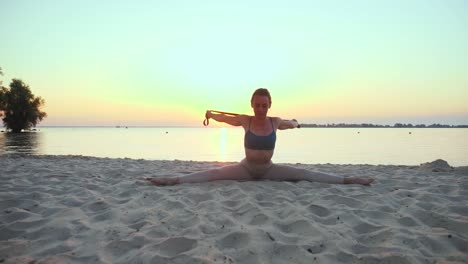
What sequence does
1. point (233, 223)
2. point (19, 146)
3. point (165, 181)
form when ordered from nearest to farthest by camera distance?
point (233, 223), point (165, 181), point (19, 146)

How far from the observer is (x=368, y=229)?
364 centimetres

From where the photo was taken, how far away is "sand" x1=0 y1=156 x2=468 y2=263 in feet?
9.98

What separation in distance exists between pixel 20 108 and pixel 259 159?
64070mm

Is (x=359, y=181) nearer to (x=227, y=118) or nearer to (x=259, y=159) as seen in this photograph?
(x=259, y=159)

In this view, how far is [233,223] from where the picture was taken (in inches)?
149

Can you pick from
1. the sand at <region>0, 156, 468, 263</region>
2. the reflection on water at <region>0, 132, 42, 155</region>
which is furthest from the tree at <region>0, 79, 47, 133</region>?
the sand at <region>0, 156, 468, 263</region>

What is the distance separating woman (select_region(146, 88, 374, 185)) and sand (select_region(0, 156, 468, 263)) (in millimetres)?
243

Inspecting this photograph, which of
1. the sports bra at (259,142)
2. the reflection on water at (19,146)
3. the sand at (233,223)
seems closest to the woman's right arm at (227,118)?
the sports bra at (259,142)

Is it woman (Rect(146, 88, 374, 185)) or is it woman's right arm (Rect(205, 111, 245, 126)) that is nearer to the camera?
woman (Rect(146, 88, 374, 185))

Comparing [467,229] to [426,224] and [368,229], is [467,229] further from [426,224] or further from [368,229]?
[368,229]

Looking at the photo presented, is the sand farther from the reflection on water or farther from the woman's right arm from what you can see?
the reflection on water

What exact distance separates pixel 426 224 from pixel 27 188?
6.04m

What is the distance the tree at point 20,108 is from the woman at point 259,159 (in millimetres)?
62035

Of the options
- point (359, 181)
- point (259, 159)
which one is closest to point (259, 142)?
point (259, 159)
